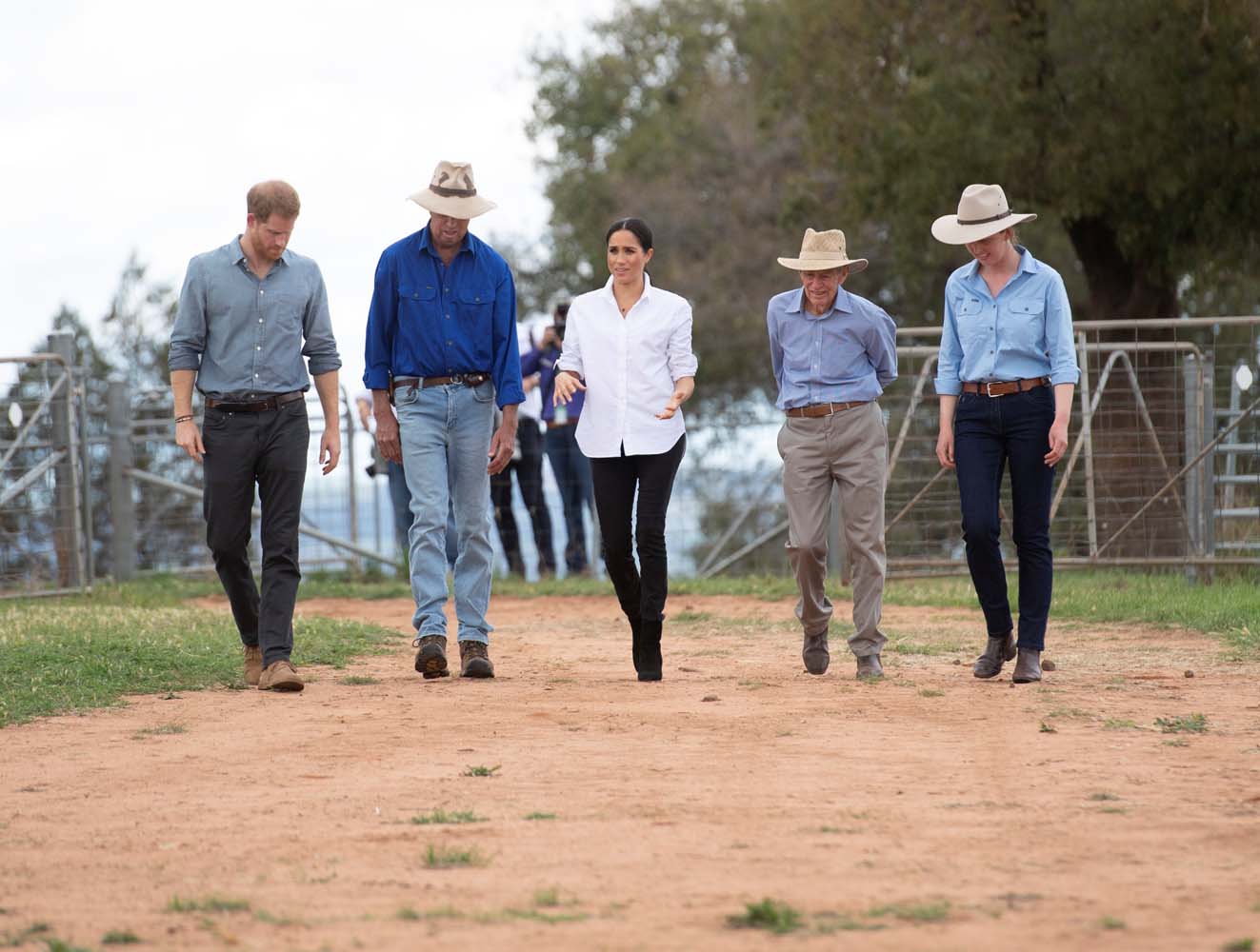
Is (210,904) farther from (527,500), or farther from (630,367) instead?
(527,500)

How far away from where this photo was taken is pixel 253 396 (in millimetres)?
8172

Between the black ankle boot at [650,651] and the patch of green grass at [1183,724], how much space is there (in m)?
2.37

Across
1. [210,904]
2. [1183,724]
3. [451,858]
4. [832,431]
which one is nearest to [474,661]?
[832,431]

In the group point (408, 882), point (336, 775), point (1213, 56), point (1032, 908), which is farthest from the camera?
point (1213, 56)

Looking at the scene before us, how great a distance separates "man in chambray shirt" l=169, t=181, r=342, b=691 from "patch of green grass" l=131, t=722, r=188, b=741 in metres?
1.04

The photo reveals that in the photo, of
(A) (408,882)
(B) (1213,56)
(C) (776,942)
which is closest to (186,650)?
(A) (408,882)

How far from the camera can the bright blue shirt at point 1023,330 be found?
26.9 ft

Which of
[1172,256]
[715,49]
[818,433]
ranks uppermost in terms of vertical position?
[715,49]

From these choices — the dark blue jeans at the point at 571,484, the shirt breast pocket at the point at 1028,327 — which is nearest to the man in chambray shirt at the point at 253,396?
the shirt breast pocket at the point at 1028,327

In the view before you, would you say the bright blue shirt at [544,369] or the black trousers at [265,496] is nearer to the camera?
the black trousers at [265,496]

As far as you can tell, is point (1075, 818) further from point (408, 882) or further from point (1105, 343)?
point (1105, 343)

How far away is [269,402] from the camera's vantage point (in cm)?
821

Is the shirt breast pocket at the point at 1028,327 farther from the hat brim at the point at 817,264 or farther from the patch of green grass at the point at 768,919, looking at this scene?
the patch of green grass at the point at 768,919

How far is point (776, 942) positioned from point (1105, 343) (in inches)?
434
